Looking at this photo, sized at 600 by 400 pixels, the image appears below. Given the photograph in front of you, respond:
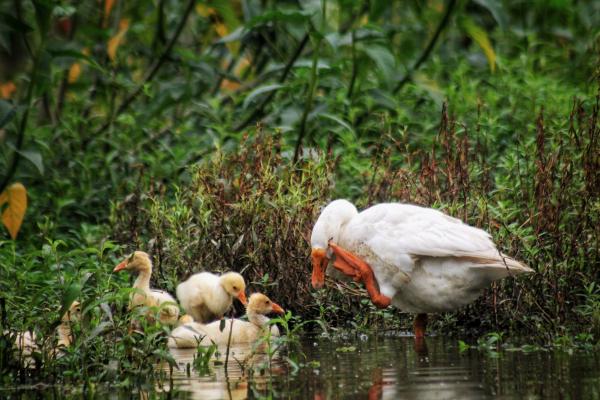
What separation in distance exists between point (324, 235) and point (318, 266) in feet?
0.67

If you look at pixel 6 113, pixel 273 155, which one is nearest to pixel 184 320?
pixel 273 155

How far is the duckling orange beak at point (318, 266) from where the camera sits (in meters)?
7.58

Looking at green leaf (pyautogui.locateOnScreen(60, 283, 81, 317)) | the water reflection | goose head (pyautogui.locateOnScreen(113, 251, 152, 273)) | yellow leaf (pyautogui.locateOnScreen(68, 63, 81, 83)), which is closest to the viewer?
the water reflection

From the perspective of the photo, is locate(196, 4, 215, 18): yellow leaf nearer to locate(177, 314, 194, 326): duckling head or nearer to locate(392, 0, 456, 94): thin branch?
locate(392, 0, 456, 94): thin branch

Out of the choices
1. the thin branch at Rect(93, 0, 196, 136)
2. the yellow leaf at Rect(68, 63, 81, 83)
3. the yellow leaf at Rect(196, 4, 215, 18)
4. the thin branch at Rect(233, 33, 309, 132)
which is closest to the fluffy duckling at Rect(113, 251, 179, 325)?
the thin branch at Rect(233, 33, 309, 132)

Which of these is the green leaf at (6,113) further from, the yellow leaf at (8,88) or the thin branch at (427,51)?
the thin branch at (427,51)

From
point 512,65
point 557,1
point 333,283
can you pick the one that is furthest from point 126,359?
point 557,1

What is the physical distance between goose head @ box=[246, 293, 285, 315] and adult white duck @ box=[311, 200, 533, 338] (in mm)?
331

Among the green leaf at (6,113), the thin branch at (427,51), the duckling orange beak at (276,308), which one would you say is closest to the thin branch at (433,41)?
the thin branch at (427,51)

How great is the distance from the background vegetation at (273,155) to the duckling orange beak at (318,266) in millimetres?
394

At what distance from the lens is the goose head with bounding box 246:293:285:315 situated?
7695 millimetres

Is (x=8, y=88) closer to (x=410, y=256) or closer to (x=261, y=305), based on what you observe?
(x=261, y=305)

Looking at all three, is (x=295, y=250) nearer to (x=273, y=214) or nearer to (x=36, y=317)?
(x=273, y=214)

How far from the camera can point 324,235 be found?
7.62 m
